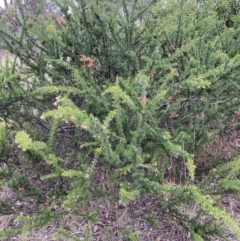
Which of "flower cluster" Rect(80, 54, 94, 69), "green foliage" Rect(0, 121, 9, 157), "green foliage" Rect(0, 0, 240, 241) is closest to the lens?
"green foliage" Rect(0, 121, 9, 157)

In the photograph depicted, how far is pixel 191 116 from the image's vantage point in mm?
2545

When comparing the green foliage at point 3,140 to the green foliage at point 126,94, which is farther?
the green foliage at point 126,94

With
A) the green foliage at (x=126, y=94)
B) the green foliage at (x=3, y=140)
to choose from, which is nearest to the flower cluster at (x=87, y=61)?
the green foliage at (x=126, y=94)

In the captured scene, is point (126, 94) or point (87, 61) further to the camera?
point (87, 61)

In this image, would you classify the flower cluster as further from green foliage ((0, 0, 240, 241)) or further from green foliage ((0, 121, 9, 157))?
green foliage ((0, 121, 9, 157))

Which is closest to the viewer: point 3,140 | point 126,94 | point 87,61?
point 3,140

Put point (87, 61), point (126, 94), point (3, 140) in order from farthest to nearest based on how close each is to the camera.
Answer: point (87, 61) → point (126, 94) → point (3, 140)

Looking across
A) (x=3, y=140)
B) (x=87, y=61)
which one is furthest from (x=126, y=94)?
(x=3, y=140)

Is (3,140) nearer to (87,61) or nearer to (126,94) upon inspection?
(126,94)

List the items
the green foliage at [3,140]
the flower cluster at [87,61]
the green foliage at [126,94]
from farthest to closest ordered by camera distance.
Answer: the flower cluster at [87,61], the green foliage at [126,94], the green foliage at [3,140]

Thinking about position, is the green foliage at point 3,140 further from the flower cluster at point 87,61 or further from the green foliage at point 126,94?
the flower cluster at point 87,61

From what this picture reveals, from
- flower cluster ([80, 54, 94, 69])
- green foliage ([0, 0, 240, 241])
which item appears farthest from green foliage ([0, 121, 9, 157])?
flower cluster ([80, 54, 94, 69])

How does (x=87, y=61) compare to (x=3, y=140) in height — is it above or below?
above

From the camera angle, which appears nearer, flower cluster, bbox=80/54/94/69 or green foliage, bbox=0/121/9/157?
green foliage, bbox=0/121/9/157
